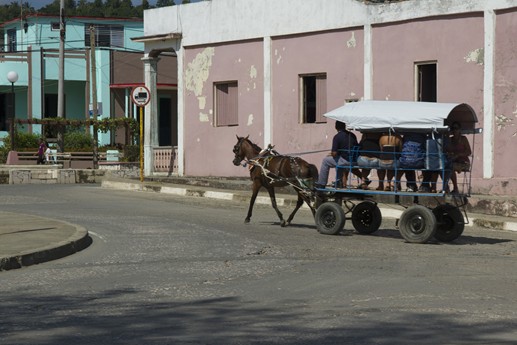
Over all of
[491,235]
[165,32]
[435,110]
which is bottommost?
[491,235]

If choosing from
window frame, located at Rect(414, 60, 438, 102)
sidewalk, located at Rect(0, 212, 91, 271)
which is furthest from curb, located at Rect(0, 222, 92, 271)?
window frame, located at Rect(414, 60, 438, 102)

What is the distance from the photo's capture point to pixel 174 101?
54.3 meters

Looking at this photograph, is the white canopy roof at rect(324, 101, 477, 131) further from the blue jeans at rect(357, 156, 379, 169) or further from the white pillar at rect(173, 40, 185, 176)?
the white pillar at rect(173, 40, 185, 176)

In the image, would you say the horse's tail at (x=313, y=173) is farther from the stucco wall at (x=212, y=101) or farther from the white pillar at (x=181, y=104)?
the white pillar at (x=181, y=104)

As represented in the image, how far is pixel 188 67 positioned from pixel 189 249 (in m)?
16.8

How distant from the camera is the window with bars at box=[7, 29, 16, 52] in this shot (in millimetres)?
66688

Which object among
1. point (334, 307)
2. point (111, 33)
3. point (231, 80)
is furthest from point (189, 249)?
point (111, 33)

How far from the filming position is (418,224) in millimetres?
16469

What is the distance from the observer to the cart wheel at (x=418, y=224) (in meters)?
16.3

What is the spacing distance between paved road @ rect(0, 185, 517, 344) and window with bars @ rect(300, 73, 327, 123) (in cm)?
871

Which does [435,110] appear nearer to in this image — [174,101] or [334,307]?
[334,307]

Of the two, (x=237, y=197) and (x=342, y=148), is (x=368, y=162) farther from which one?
(x=237, y=197)

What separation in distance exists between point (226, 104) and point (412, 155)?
14.5 metres

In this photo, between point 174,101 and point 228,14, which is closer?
point 228,14
